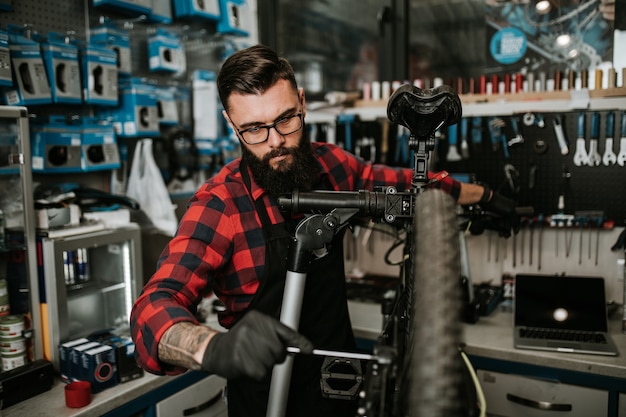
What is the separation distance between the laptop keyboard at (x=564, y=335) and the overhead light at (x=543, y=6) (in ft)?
4.88

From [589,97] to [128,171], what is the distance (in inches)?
81.7

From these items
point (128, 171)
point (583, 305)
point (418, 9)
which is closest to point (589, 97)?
point (583, 305)

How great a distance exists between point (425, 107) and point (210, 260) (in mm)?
603

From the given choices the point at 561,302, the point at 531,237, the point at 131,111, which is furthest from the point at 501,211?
the point at 131,111

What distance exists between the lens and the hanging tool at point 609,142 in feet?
7.48

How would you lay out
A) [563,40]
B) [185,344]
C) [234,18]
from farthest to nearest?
[234,18] < [563,40] < [185,344]

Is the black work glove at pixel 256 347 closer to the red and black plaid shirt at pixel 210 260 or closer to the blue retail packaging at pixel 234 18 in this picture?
the red and black plaid shirt at pixel 210 260

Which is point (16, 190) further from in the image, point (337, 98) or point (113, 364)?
point (337, 98)

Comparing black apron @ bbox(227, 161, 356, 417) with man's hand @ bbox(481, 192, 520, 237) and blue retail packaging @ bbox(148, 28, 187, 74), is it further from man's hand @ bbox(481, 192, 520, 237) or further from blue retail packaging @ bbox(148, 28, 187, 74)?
Answer: blue retail packaging @ bbox(148, 28, 187, 74)

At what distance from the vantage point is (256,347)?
0.83 metres

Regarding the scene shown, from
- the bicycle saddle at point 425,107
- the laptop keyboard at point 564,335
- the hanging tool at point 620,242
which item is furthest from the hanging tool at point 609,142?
the bicycle saddle at point 425,107

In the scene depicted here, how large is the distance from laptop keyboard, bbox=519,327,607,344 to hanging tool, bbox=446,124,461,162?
0.88 meters

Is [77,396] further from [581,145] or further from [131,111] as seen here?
[581,145]

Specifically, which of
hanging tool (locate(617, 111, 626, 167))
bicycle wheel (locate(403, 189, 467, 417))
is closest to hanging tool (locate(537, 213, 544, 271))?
hanging tool (locate(617, 111, 626, 167))
